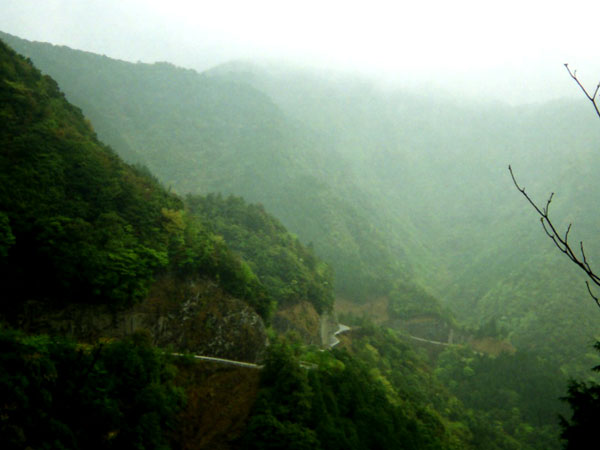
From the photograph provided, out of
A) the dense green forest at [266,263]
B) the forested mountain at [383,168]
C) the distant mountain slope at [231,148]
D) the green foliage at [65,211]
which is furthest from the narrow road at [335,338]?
the distant mountain slope at [231,148]

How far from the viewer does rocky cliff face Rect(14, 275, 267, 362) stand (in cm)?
1366

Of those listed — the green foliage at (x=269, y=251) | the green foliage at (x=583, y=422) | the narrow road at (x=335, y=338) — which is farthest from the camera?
the narrow road at (x=335, y=338)

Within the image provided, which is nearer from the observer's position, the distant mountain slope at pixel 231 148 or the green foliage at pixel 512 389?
the green foliage at pixel 512 389

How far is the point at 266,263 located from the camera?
34188mm

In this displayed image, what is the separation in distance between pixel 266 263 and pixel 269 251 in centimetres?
201

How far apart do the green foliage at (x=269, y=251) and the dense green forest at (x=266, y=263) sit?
8.1 inches

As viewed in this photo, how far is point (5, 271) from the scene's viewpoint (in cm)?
1282

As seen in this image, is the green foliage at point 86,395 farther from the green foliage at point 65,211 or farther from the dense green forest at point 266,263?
the green foliage at point 65,211

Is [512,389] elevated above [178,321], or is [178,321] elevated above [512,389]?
[512,389]

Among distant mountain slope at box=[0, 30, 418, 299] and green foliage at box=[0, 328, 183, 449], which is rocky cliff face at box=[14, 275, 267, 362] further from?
distant mountain slope at box=[0, 30, 418, 299]

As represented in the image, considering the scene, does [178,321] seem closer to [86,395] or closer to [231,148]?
[86,395]

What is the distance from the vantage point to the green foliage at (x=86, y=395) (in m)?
8.73

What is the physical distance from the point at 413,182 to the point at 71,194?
4782 inches

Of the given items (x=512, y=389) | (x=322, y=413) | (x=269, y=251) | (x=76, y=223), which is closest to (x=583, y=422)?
(x=322, y=413)
